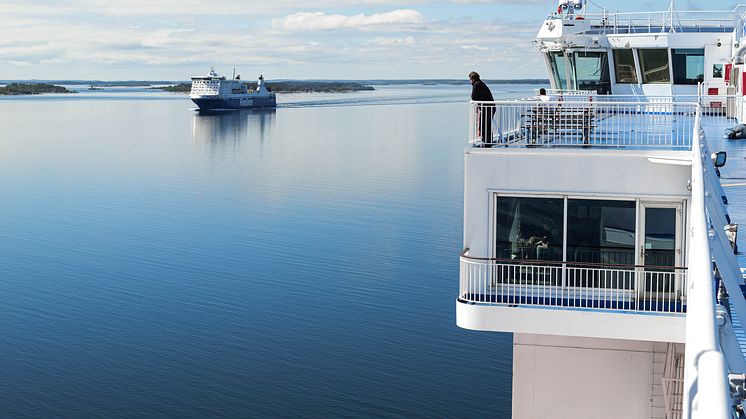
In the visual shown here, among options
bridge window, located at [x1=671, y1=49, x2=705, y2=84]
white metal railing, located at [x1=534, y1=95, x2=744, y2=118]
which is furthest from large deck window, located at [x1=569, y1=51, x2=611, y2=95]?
bridge window, located at [x1=671, y1=49, x2=705, y2=84]

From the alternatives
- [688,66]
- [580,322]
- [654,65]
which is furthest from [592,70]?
[580,322]

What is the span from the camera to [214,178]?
61.7m

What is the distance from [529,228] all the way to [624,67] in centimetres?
1373

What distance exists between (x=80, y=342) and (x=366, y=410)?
29.4 ft

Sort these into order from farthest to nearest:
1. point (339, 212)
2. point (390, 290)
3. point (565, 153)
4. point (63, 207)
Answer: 1. point (63, 207)
2. point (339, 212)
3. point (390, 290)
4. point (565, 153)

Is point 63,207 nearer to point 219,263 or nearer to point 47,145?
point 219,263

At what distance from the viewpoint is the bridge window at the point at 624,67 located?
83.9ft

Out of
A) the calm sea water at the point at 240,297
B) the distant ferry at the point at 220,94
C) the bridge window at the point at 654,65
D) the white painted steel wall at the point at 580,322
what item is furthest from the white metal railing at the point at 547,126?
the distant ferry at the point at 220,94

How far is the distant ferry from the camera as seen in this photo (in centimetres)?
14225

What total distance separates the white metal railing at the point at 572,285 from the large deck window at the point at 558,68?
13.7 metres

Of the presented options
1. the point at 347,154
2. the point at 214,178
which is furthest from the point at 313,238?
the point at 347,154

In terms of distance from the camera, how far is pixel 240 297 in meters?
30.1

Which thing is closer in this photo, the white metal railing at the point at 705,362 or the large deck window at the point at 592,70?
the white metal railing at the point at 705,362

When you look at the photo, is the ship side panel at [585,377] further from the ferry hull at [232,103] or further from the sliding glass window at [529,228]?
the ferry hull at [232,103]
